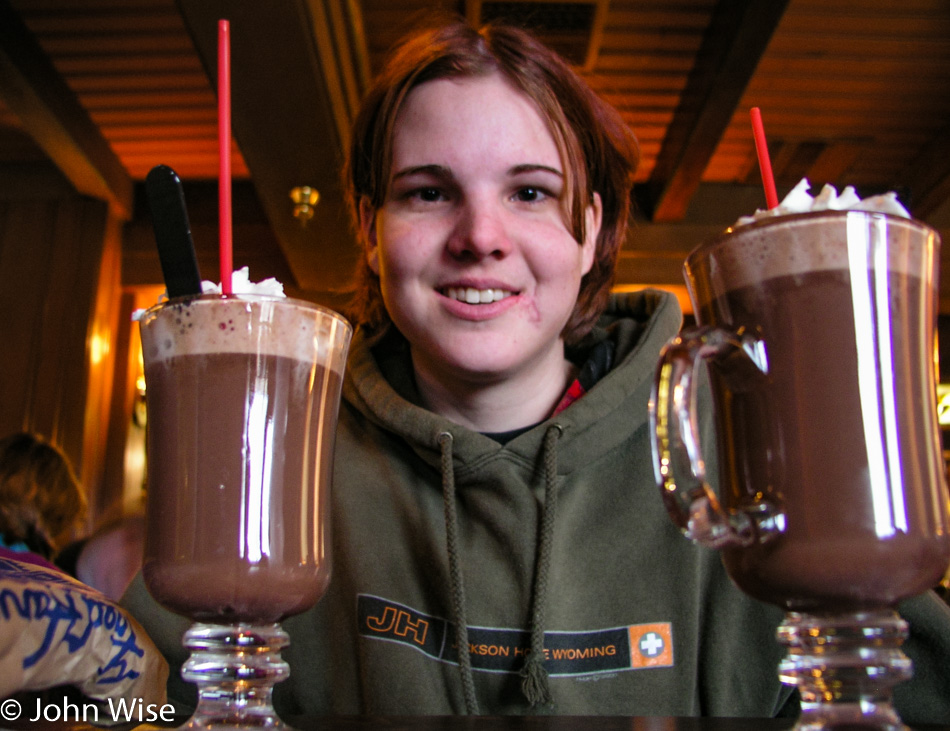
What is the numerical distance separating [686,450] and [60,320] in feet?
18.4

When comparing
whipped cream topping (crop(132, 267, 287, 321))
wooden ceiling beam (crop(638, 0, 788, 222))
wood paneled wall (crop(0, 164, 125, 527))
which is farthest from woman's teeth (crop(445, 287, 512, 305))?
wood paneled wall (crop(0, 164, 125, 527))

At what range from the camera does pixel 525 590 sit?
1.10 metres

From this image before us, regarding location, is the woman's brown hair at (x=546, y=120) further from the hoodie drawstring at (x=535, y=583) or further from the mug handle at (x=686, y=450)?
the mug handle at (x=686, y=450)

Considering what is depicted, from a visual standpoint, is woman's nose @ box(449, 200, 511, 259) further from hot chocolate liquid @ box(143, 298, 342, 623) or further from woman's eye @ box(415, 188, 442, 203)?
hot chocolate liquid @ box(143, 298, 342, 623)

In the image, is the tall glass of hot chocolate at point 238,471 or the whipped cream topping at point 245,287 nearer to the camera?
the tall glass of hot chocolate at point 238,471

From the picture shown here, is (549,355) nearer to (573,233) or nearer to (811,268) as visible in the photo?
(573,233)

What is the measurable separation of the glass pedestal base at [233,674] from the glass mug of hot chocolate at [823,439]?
1.07ft

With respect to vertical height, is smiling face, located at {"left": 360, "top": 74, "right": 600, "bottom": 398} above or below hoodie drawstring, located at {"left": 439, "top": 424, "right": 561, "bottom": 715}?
above

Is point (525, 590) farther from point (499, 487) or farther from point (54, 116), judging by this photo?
point (54, 116)

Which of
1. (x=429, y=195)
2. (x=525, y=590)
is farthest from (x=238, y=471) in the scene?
(x=429, y=195)

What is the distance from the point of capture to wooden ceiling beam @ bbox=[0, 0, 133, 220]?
391 centimetres

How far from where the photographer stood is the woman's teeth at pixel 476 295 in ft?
3.77

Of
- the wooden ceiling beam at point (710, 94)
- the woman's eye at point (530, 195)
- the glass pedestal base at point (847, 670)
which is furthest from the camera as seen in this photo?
the wooden ceiling beam at point (710, 94)

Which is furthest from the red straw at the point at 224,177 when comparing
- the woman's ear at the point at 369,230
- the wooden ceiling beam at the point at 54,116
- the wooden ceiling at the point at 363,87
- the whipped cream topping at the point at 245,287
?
the wooden ceiling beam at the point at 54,116
